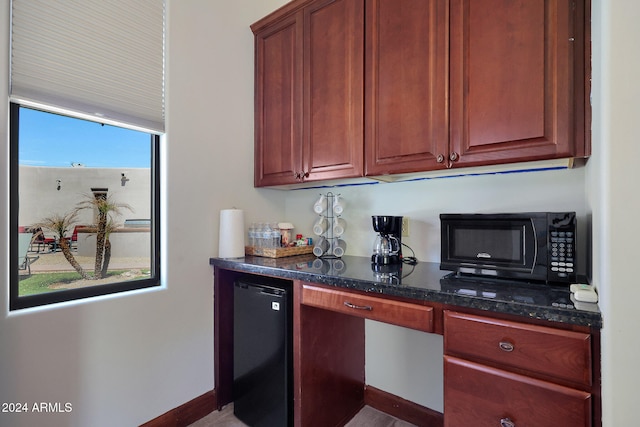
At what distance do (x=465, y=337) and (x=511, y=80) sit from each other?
1033 millimetres

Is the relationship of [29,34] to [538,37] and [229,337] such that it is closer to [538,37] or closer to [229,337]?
[229,337]

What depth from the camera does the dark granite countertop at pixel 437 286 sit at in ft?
2.99

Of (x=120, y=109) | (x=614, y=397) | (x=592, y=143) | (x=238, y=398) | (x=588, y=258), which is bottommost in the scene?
(x=238, y=398)

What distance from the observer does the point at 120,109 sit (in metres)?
Result: 1.53

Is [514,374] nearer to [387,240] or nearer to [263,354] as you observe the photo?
[387,240]

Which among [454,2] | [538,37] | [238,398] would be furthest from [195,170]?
[538,37]

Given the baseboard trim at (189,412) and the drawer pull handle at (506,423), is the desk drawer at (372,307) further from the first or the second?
the baseboard trim at (189,412)

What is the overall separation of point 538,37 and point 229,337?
2.27 meters

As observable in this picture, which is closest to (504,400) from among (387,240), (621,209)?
(621,209)

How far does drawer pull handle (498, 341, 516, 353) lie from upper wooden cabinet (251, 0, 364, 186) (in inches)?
40.7

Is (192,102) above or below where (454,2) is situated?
below

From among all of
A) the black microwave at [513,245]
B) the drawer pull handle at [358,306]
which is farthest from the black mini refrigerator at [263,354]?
the black microwave at [513,245]

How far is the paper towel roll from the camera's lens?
1912 mm

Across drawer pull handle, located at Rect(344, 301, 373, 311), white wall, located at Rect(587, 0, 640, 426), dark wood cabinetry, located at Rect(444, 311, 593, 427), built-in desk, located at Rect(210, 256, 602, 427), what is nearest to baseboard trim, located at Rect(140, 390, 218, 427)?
built-in desk, located at Rect(210, 256, 602, 427)
